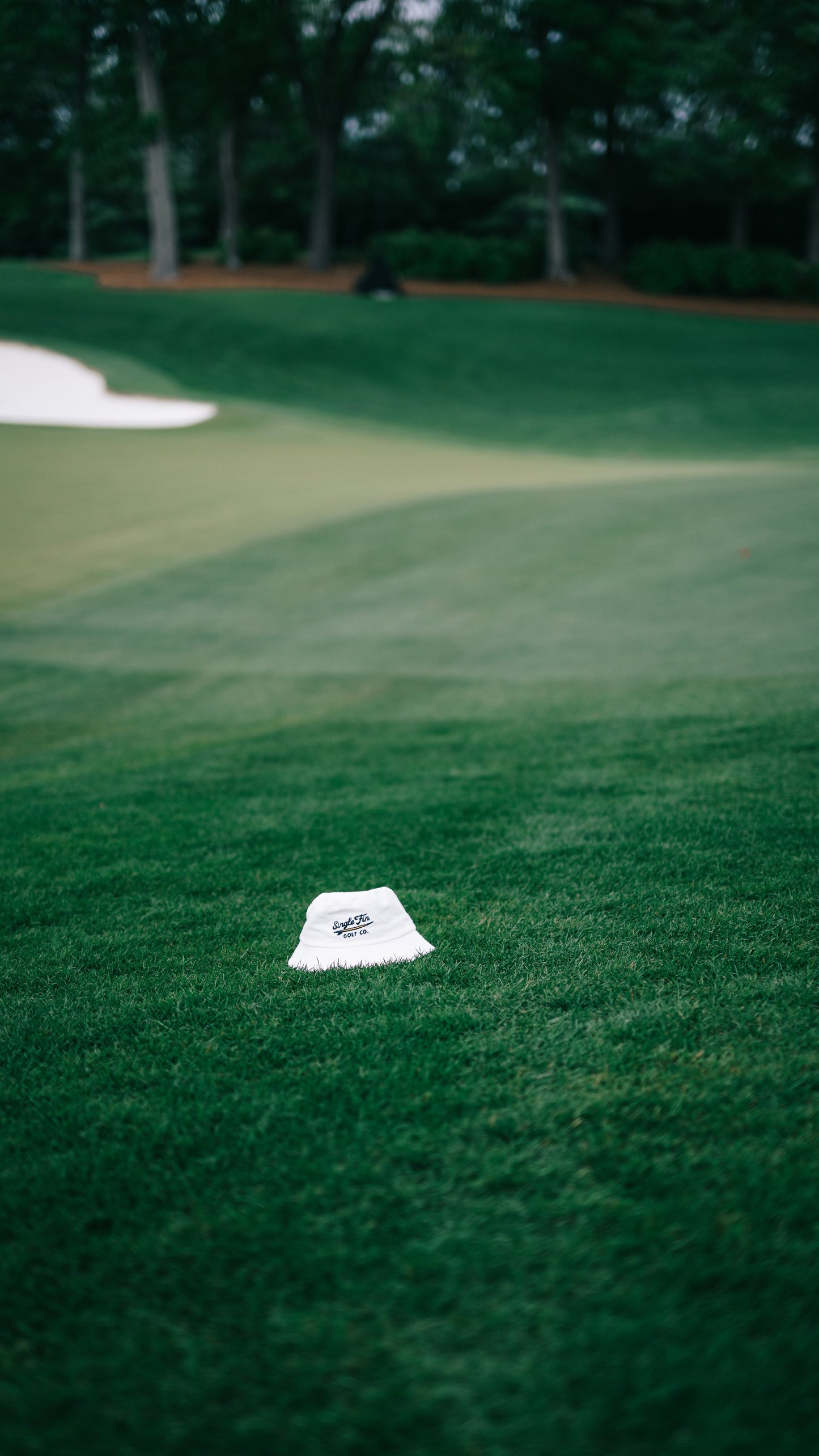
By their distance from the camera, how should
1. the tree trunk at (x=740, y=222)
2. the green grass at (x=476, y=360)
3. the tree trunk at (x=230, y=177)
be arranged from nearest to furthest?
the green grass at (x=476, y=360)
the tree trunk at (x=230, y=177)
the tree trunk at (x=740, y=222)

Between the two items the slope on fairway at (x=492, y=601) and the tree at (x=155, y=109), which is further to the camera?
the tree at (x=155, y=109)

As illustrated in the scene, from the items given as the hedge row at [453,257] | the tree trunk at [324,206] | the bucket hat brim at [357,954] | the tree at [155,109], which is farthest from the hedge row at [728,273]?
the bucket hat brim at [357,954]

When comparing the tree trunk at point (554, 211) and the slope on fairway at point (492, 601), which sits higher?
the tree trunk at point (554, 211)

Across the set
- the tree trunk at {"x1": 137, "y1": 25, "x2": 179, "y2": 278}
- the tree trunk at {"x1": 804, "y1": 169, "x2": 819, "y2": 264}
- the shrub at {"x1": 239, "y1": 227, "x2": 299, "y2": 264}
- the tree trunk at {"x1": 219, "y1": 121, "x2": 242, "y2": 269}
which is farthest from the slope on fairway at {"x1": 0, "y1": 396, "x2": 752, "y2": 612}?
the tree trunk at {"x1": 219, "y1": 121, "x2": 242, "y2": 269}

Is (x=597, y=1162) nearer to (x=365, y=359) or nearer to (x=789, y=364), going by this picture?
(x=365, y=359)

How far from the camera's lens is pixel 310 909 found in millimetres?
2920

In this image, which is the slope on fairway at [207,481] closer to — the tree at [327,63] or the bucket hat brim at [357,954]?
the bucket hat brim at [357,954]

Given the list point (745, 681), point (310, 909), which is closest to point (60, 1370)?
point (310, 909)

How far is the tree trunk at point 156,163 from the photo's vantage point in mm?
28219

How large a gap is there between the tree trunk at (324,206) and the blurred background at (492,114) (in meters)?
0.07

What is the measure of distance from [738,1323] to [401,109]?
47.5 metres

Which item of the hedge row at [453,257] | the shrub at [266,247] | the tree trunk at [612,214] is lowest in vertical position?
the hedge row at [453,257]

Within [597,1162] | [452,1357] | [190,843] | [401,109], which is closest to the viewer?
[452,1357]

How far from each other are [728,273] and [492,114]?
16.6 m
